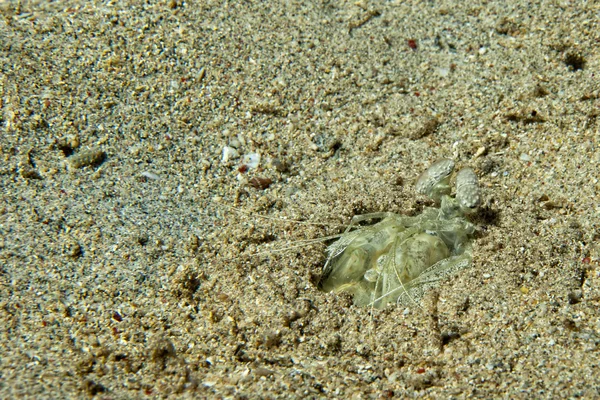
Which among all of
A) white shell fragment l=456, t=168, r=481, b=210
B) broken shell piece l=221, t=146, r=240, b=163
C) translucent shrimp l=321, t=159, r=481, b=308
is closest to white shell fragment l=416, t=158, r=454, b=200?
translucent shrimp l=321, t=159, r=481, b=308

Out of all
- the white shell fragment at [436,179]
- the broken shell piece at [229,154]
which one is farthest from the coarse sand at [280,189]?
the white shell fragment at [436,179]

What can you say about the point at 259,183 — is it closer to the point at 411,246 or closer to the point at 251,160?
the point at 251,160

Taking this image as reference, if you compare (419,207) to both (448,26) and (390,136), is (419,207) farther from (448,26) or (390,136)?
(448,26)

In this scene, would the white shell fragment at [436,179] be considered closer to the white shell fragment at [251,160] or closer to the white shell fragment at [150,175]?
the white shell fragment at [251,160]

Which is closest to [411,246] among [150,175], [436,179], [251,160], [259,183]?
[436,179]

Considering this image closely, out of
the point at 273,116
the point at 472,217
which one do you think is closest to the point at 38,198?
Answer: the point at 273,116

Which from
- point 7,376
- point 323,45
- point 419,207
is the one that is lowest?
point 7,376

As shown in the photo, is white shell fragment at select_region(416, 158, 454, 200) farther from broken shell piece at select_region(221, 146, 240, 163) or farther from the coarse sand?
broken shell piece at select_region(221, 146, 240, 163)
